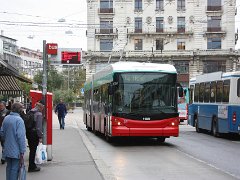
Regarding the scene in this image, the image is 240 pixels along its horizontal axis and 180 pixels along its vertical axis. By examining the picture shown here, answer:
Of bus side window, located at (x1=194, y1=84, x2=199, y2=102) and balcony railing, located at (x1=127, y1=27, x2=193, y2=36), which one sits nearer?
bus side window, located at (x1=194, y1=84, x2=199, y2=102)

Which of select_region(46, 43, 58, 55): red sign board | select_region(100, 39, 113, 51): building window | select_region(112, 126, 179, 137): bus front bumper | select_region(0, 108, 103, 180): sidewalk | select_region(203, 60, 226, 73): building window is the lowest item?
select_region(0, 108, 103, 180): sidewalk

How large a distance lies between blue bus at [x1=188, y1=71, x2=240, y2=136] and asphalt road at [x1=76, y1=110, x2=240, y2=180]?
1.16 m

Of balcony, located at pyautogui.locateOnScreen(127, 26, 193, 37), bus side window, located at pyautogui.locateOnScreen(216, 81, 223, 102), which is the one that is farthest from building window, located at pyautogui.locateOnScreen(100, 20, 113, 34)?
bus side window, located at pyautogui.locateOnScreen(216, 81, 223, 102)

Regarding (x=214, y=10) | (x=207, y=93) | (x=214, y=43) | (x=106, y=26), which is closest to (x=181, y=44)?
(x=214, y=43)

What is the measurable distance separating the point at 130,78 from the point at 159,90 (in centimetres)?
113

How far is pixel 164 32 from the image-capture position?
78188 millimetres

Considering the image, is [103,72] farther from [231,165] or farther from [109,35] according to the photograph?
[109,35]

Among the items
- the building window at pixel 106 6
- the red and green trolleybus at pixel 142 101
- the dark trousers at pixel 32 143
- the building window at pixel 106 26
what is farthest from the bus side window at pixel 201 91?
the building window at pixel 106 6

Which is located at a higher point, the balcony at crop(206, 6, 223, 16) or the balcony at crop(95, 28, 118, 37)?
the balcony at crop(206, 6, 223, 16)

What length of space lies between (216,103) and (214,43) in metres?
55.2

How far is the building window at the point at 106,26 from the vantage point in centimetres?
7810

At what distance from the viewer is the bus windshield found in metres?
18.9

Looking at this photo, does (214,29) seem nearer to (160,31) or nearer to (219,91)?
(160,31)

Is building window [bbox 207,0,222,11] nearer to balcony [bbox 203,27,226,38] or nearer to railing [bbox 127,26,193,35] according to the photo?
balcony [bbox 203,27,226,38]
